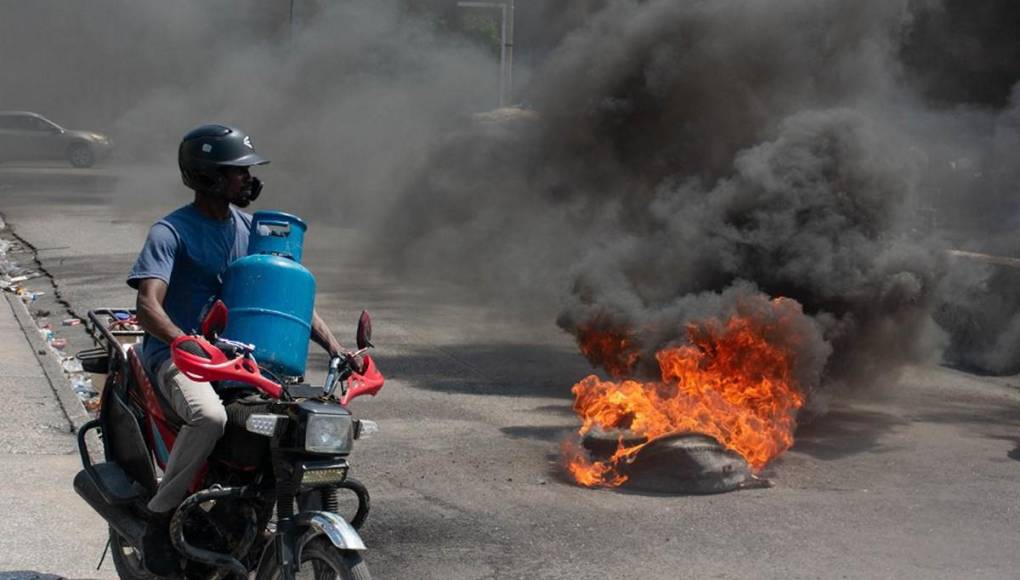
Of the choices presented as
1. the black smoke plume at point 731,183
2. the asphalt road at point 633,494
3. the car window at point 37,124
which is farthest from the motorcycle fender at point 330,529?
the car window at point 37,124

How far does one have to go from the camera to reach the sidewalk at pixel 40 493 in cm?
475

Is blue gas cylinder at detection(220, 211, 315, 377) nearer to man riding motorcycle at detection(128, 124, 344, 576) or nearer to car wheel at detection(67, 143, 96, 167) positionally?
man riding motorcycle at detection(128, 124, 344, 576)

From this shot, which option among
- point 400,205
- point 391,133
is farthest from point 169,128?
point 400,205

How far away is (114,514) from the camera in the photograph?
4.19 meters

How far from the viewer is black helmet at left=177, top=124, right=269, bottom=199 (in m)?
4.02

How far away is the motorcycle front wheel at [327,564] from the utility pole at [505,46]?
1791 cm

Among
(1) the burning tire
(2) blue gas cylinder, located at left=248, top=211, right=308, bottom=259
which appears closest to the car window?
(1) the burning tire

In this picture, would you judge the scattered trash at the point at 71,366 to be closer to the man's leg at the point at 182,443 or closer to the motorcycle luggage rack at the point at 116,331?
the motorcycle luggage rack at the point at 116,331

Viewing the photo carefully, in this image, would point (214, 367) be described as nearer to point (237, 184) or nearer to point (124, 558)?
point (237, 184)

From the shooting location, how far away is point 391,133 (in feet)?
75.2

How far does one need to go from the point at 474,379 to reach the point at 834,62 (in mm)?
4240

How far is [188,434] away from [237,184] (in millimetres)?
892

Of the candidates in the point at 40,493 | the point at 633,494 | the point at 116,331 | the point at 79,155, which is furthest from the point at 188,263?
the point at 79,155

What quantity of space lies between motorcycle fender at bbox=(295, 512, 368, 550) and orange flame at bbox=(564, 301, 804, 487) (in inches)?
118
